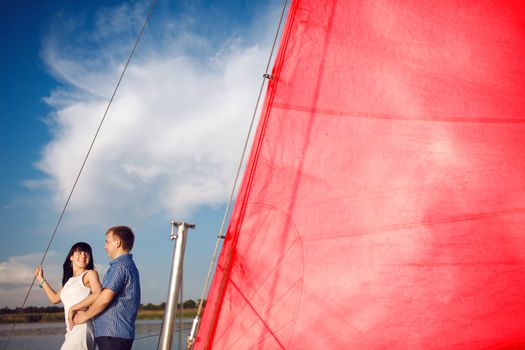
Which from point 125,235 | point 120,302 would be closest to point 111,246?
point 125,235

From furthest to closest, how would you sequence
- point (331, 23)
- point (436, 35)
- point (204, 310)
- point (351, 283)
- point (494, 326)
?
point (331, 23) < point (436, 35) < point (204, 310) < point (351, 283) < point (494, 326)

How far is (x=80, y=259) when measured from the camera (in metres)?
2.83

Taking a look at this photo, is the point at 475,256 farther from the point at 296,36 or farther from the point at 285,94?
the point at 296,36

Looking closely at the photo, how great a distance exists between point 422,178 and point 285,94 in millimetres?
879

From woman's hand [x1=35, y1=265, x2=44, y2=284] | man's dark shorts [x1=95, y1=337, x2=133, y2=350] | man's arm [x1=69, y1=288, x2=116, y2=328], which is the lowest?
man's dark shorts [x1=95, y1=337, x2=133, y2=350]

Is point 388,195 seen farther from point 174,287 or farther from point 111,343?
point 111,343

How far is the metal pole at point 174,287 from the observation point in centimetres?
160

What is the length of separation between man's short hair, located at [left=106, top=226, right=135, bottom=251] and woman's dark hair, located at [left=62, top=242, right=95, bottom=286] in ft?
1.38

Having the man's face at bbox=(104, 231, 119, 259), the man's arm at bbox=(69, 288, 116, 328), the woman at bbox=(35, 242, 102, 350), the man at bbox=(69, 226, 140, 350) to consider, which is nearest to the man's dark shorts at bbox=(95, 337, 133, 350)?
the man at bbox=(69, 226, 140, 350)

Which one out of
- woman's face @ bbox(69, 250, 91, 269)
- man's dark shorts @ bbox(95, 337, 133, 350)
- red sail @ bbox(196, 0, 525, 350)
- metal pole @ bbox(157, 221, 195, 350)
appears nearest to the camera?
metal pole @ bbox(157, 221, 195, 350)

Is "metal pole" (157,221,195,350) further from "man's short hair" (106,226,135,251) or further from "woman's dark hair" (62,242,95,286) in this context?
"woman's dark hair" (62,242,95,286)

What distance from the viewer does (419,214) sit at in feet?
6.31

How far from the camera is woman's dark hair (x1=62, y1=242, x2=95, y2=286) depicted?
2.88m

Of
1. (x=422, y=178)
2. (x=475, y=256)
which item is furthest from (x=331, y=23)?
(x=475, y=256)
